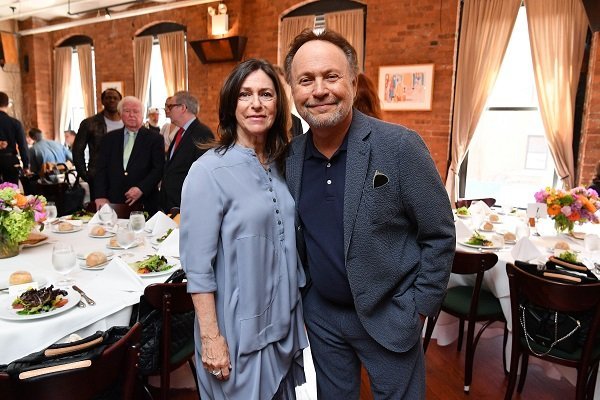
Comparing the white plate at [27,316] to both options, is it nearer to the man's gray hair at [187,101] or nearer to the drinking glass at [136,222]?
the drinking glass at [136,222]

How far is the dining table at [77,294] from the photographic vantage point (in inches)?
65.5

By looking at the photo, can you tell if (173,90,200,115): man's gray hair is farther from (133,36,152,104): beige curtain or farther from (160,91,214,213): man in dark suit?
(133,36,152,104): beige curtain

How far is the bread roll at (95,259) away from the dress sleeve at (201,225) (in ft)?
3.53

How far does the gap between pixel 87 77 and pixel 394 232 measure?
10298 mm

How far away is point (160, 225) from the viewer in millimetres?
2867

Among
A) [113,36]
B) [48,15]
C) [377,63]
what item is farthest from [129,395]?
[48,15]

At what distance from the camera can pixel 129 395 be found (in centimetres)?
148

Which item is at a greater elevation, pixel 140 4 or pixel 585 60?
pixel 140 4

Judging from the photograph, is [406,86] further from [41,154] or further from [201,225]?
[41,154]

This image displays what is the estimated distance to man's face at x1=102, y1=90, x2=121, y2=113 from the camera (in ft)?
16.3

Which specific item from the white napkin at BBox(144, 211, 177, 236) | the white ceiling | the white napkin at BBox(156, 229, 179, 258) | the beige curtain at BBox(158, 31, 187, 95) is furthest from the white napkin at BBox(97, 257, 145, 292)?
the white ceiling

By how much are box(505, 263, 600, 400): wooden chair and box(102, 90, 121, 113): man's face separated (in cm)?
437

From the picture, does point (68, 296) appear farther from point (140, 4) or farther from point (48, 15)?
point (48, 15)

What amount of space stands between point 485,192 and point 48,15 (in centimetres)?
1001
